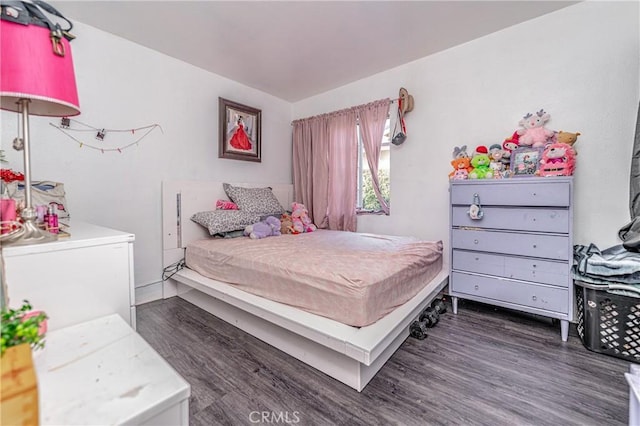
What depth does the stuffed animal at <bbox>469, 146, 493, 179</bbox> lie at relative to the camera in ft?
7.29

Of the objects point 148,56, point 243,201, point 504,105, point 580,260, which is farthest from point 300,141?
point 580,260

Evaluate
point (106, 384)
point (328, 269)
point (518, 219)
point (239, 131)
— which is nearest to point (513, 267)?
point (518, 219)

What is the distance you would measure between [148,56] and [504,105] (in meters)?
3.29

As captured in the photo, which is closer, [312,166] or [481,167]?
[481,167]

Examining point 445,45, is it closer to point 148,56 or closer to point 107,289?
point 148,56

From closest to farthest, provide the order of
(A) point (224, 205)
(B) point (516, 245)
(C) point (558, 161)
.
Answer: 1. (C) point (558, 161)
2. (B) point (516, 245)
3. (A) point (224, 205)

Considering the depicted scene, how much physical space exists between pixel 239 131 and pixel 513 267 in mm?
3044

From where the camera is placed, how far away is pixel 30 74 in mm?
771

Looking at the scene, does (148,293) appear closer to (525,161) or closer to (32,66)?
(32,66)

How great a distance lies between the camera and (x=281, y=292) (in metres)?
1.75

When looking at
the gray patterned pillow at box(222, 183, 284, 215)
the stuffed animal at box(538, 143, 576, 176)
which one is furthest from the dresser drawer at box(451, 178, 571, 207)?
the gray patterned pillow at box(222, 183, 284, 215)

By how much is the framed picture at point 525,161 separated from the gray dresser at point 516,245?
6.8 inches

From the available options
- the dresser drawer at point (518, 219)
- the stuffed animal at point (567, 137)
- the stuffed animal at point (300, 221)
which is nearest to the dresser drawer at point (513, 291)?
the dresser drawer at point (518, 219)

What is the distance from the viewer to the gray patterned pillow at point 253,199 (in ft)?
10.0
